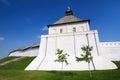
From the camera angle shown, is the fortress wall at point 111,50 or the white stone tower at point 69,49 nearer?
the white stone tower at point 69,49

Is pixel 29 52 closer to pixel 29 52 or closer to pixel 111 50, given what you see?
pixel 29 52

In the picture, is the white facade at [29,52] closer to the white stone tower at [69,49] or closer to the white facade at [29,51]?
the white facade at [29,51]

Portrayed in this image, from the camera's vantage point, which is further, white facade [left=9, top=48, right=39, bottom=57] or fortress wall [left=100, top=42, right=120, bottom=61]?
white facade [left=9, top=48, right=39, bottom=57]

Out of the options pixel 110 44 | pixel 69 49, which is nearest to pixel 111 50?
pixel 110 44

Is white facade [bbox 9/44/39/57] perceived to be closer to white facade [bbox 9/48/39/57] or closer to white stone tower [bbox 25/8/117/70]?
white facade [bbox 9/48/39/57]

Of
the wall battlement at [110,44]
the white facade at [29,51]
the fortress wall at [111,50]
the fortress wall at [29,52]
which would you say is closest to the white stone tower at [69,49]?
the wall battlement at [110,44]

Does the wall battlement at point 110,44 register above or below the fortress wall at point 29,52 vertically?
above

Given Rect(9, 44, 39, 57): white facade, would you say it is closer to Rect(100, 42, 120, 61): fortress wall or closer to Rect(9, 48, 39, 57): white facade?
Rect(9, 48, 39, 57): white facade

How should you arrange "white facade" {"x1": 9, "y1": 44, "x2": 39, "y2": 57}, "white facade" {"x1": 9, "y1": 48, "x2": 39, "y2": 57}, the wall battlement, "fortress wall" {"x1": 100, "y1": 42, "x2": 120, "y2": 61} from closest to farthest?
"fortress wall" {"x1": 100, "y1": 42, "x2": 120, "y2": 61}, the wall battlement, "white facade" {"x1": 9, "y1": 48, "x2": 39, "y2": 57}, "white facade" {"x1": 9, "y1": 44, "x2": 39, "y2": 57}

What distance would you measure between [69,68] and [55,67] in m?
2.80

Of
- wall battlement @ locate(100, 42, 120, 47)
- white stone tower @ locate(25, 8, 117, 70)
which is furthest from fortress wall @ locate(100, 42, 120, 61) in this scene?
white stone tower @ locate(25, 8, 117, 70)

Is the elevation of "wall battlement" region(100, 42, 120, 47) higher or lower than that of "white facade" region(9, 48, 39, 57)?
higher

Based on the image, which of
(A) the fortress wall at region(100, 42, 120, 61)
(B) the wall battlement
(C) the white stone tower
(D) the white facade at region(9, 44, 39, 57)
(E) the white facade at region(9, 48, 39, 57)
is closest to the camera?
(C) the white stone tower

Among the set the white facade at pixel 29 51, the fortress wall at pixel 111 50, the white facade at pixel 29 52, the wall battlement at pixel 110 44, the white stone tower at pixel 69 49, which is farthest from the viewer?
the white facade at pixel 29 51
